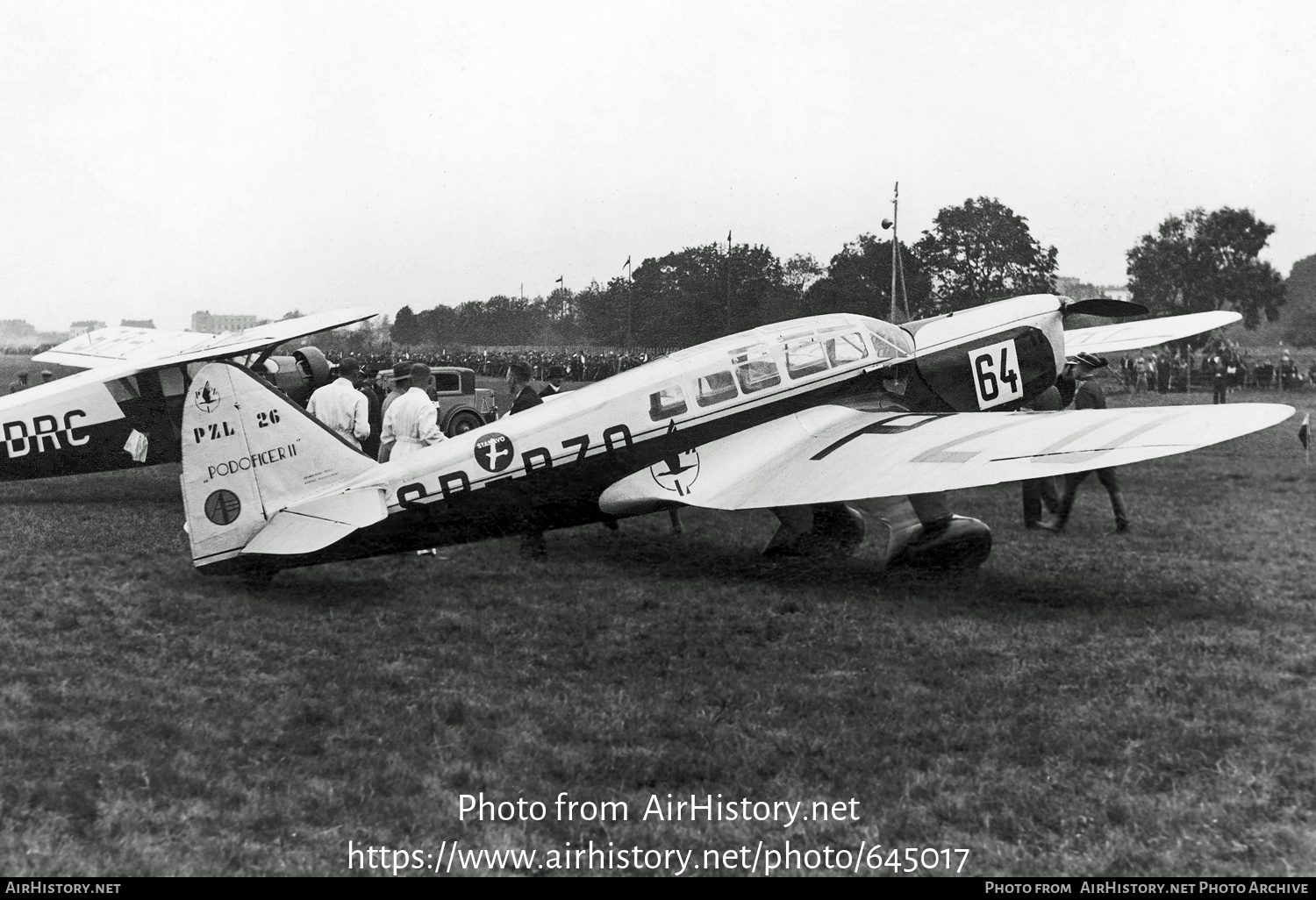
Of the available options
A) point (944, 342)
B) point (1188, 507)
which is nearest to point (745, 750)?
point (944, 342)

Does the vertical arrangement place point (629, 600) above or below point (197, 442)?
below

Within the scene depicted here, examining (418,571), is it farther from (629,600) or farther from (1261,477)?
(1261,477)

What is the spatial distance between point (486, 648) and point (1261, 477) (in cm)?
1013

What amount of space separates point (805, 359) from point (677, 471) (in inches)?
59.6

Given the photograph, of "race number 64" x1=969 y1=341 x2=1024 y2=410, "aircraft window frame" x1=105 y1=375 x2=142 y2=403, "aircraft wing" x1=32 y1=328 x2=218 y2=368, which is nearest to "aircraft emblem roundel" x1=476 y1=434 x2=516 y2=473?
"race number 64" x1=969 y1=341 x2=1024 y2=410

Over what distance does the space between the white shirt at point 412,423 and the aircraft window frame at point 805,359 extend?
3004 mm

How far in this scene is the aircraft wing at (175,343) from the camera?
11430 millimetres

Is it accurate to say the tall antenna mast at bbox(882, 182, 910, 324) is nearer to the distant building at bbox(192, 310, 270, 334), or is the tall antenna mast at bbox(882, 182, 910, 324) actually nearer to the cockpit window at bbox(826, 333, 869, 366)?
the cockpit window at bbox(826, 333, 869, 366)

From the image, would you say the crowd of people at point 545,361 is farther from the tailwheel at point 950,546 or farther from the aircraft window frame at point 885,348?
the tailwheel at point 950,546

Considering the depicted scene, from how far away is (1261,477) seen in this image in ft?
38.0

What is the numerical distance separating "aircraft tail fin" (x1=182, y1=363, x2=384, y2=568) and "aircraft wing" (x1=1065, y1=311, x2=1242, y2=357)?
24.9 ft

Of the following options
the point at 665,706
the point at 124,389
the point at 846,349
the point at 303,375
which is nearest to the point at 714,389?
the point at 846,349

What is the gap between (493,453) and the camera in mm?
7133

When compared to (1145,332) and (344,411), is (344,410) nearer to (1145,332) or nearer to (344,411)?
(344,411)
